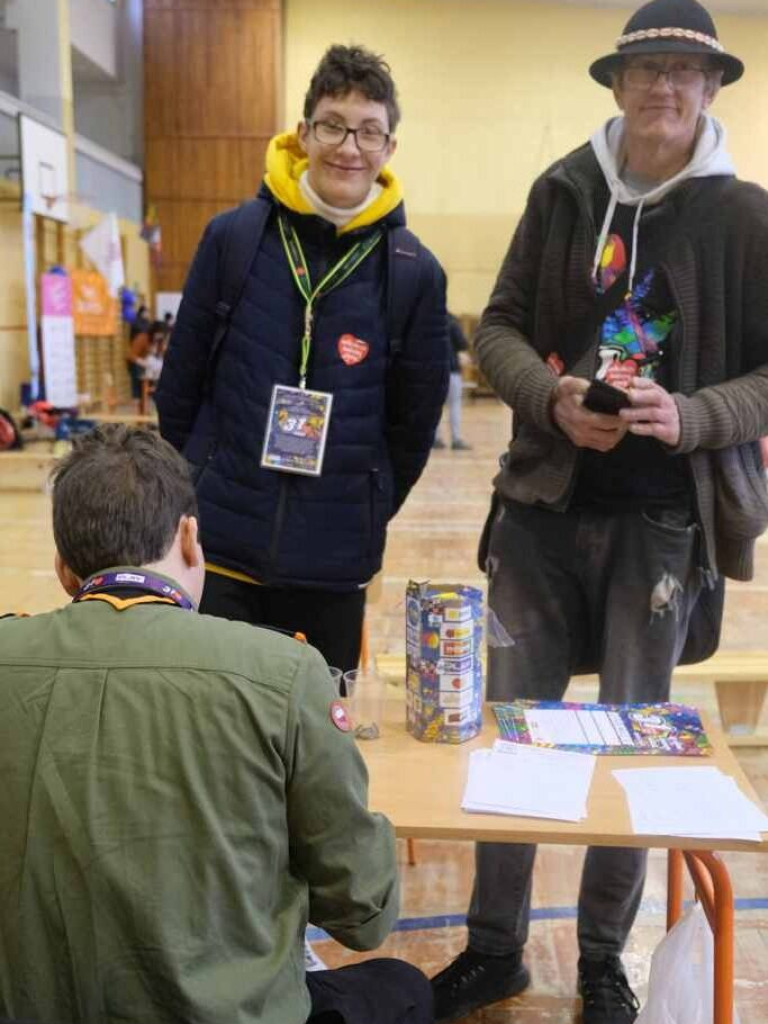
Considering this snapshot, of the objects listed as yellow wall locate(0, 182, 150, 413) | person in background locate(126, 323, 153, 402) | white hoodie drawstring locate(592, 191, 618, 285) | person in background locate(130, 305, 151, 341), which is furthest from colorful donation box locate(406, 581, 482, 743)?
person in background locate(130, 305, 151, 341)

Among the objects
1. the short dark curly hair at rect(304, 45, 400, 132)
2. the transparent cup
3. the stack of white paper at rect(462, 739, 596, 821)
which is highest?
the short dark curly hair at rect(304, 45, 400, 132)

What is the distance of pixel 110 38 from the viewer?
15.7 m

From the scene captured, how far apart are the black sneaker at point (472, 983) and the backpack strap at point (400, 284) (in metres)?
1.28

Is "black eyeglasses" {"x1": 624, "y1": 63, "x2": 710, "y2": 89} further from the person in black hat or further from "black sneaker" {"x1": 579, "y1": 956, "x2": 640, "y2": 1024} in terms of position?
"black sneaker" {"x1": 579, "y1": 956, "x2": 640, "y2": 1024}

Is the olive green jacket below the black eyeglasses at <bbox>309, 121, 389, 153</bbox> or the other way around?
below

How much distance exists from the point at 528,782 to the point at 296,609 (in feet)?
2.49

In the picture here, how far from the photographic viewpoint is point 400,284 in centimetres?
208

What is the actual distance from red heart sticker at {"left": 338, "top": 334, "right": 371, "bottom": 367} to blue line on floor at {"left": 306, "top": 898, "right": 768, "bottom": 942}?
132cm

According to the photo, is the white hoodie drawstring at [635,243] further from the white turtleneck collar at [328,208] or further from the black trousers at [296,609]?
the black trousers at [296,609]

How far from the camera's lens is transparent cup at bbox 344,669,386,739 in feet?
5.57

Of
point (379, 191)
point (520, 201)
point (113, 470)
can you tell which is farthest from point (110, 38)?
point (113, 470)

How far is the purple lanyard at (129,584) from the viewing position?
3.46 ft

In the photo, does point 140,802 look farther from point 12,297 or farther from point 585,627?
point 12,297

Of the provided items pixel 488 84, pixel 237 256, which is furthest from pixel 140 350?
pixel 237 256
